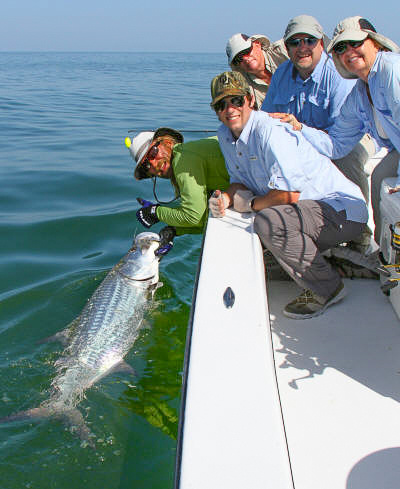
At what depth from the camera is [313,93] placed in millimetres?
3889

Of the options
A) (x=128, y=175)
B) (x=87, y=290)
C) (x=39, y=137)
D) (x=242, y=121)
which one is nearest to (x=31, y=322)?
(x=87, y=290)

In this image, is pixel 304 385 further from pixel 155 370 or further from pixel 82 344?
pixel 82 344

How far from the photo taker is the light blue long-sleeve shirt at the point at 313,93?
3.81 metres

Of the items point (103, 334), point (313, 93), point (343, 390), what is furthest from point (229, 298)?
point (313, 93)

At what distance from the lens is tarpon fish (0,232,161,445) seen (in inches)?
125

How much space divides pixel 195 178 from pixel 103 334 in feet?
4.41

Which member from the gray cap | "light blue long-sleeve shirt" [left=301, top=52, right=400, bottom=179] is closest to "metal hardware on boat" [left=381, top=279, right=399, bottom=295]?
"light blue long-sleeve shirt" [left=301, top=52, right=400, bottom=179]

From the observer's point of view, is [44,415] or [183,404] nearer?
[183,404]

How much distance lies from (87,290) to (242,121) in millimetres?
2567

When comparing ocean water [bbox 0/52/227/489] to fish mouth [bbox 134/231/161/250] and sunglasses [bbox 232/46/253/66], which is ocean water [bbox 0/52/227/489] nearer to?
fish mouth [bbox 134/231/161/250]

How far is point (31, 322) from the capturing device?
169 inches

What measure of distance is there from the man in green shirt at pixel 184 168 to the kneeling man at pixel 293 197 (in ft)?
1.54

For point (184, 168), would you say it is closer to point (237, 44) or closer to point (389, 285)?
point (237, 44)

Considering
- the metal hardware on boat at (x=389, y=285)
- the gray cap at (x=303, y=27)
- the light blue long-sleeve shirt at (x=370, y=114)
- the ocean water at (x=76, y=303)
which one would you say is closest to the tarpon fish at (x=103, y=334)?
the ocean water at (x=76, y=303)
